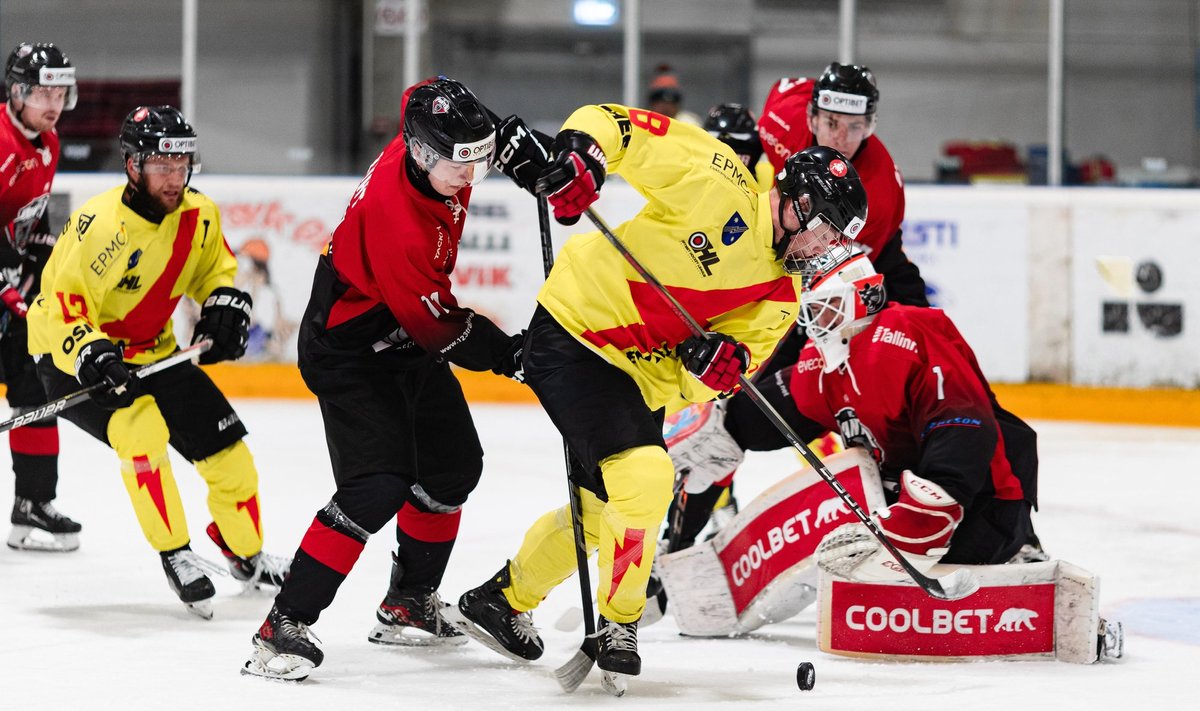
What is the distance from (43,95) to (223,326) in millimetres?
1162

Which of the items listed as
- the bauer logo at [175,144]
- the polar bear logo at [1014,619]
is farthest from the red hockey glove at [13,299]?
the polar bear logo at [1014,619]

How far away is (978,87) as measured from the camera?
8070 millimetres

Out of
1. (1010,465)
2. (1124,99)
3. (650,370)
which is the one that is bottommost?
(1010,465)

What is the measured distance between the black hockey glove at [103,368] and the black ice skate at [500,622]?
0.94 meters

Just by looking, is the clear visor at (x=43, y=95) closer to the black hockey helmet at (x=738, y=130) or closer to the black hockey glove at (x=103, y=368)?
the black hockey glove at (x=103, y=368)

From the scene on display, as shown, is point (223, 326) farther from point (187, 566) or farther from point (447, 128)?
point (447, 128)

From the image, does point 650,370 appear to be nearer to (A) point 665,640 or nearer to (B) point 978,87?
(A) point 665,640

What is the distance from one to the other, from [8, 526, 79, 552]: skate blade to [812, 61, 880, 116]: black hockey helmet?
2351 mm

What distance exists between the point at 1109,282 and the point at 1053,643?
12.7ft

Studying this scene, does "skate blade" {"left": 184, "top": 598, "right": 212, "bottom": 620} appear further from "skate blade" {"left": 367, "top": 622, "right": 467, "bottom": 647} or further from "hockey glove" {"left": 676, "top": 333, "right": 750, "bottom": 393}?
"hockey glove" {"left": 676, "top": 333, "right": 750, "bottom": 393}

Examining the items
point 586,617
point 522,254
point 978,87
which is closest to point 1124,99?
point 978,87

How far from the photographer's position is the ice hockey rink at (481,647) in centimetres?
315

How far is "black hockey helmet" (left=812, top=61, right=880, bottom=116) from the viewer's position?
4398 millimetres

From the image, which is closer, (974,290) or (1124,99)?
(974,290)
